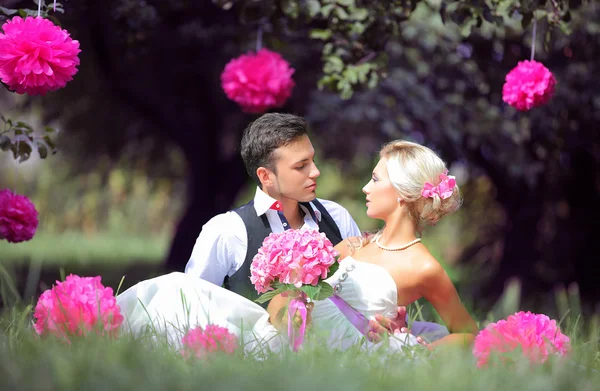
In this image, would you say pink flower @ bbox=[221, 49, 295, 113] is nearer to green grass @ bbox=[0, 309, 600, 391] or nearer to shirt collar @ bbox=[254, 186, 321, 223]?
shirt collar @ bbox=[254, 186, 321, 223]

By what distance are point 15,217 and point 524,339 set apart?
3.07 meters

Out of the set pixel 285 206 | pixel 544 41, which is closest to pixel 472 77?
pixel 544 41

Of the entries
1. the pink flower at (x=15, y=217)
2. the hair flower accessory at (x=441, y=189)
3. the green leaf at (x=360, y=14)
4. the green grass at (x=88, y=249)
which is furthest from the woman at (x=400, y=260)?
the green grass at (x=88, y=249)

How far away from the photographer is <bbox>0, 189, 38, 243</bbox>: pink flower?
188 inches

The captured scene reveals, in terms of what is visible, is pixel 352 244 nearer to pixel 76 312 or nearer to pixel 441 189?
pixel 441 189

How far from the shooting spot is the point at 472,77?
25.4 feet

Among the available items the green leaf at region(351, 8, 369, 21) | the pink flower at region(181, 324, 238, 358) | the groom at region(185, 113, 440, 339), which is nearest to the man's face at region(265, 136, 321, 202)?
the groom at region(185, 113, 440, 339)

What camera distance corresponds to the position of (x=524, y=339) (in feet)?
10.9

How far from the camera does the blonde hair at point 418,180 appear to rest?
12.7ft

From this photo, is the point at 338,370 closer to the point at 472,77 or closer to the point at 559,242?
the point at 472,77

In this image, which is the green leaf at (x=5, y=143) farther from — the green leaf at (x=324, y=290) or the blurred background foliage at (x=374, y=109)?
the green leaf at (x=324, y=290)

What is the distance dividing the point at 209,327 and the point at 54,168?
455 inches

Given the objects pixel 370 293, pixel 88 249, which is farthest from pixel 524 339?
pixel 88 249

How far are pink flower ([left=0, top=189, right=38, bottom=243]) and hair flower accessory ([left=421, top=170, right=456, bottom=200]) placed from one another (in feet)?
8.04
